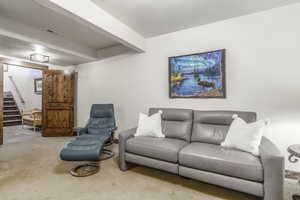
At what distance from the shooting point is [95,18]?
215 cm

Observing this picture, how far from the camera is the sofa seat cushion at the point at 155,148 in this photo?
196 centimetres

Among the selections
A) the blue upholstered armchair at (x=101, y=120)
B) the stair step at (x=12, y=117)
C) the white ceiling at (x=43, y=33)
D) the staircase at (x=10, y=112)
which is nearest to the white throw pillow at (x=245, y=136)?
the blue upholstered armchair at (x=101, y=120)

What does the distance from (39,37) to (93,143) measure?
2309 millimetres

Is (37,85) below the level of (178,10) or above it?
below

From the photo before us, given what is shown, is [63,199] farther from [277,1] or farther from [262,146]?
[277,1]

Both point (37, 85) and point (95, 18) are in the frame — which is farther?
point (37, 85)

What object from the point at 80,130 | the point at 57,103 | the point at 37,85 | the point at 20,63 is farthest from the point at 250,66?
the point at 37,85

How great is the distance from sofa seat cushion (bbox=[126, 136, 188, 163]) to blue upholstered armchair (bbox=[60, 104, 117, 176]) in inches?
18.6

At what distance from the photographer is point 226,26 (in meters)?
2.51

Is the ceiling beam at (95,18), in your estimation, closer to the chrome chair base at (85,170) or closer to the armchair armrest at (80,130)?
the armchair armrest at (80,130)

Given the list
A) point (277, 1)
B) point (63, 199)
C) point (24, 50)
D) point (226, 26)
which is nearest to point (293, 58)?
point (277, 1)

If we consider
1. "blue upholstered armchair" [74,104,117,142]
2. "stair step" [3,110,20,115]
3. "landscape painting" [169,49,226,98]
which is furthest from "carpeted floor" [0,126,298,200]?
"stair step" [3,110,20,115]

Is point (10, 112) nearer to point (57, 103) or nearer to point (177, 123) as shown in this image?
point (57, 103)

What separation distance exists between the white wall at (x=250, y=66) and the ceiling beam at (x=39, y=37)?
4.71 ft
